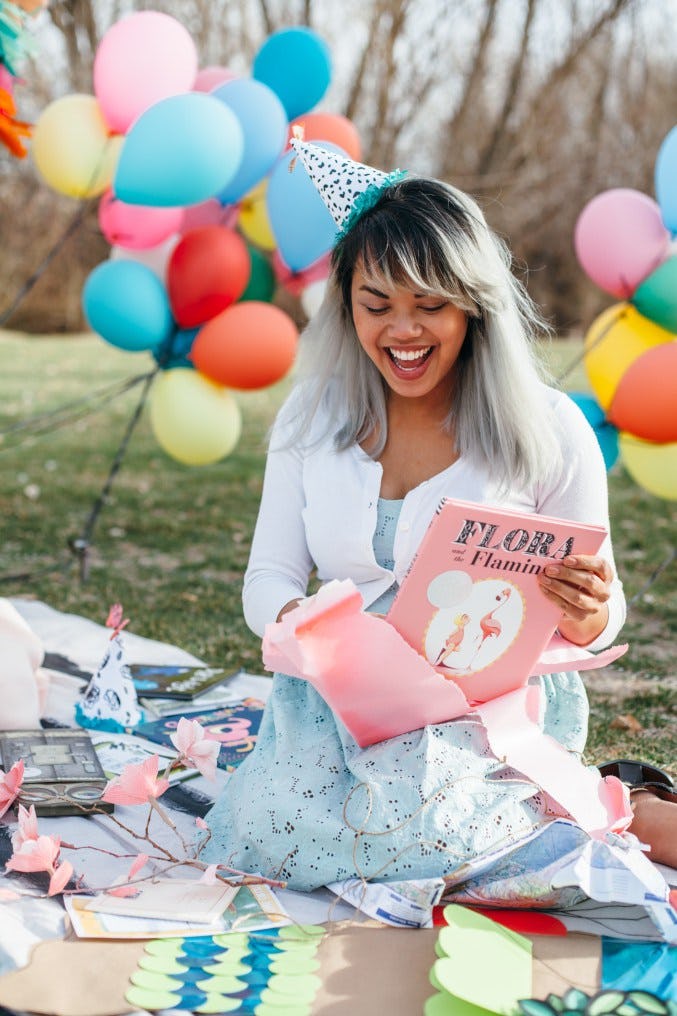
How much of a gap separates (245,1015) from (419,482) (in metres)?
0.96

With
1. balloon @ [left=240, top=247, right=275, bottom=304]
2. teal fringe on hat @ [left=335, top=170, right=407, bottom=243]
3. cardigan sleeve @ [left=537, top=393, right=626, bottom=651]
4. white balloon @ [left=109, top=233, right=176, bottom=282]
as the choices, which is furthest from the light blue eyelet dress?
balloon @ [left=240, top=247, right=275, bottom=304]

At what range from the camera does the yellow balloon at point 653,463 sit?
340cm

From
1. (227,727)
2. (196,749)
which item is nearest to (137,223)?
(227,727)

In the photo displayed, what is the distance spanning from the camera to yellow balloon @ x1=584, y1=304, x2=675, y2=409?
132 inches

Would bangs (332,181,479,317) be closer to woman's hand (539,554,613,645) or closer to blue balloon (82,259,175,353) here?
woman's hand (539,554,613,645)

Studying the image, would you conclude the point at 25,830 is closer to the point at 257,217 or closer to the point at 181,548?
the point at 257,217

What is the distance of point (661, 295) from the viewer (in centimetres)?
324

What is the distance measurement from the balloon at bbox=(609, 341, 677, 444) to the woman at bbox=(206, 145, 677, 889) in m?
1.14

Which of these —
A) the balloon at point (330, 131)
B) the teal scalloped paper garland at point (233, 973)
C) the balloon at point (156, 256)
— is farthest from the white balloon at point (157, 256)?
the teal scalloped paper garland at point (233, 973)

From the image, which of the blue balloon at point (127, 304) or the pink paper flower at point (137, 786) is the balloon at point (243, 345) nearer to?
the blue balloon at point (127, 304)

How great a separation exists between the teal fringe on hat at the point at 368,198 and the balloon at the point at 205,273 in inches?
67.5

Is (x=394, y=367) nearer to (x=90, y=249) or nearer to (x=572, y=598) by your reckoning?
(x=572, y=598)

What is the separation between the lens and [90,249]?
1477 centimetres

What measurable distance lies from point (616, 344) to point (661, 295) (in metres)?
0.22
